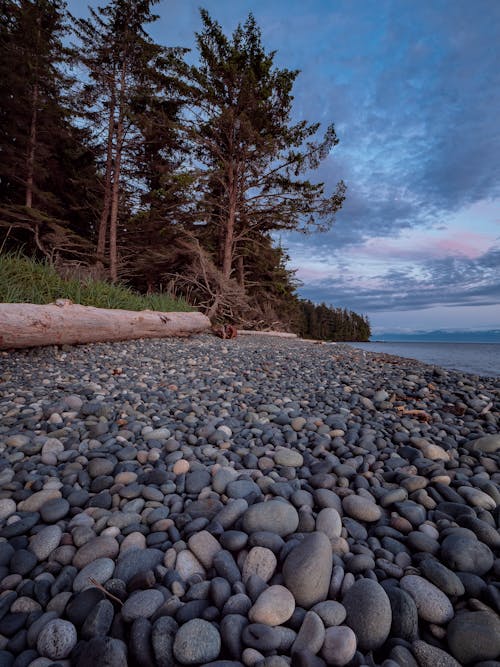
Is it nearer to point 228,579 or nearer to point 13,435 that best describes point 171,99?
point 13,435

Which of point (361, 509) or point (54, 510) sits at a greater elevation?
point (361, 509)

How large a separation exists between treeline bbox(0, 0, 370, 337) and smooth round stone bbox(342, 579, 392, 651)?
969 cm

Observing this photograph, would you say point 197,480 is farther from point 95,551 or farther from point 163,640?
point 163,640

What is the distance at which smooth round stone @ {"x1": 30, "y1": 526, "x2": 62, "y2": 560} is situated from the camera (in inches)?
48.7

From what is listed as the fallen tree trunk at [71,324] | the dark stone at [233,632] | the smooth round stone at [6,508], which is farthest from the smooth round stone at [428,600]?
the fallen tree trunk at [71,324]

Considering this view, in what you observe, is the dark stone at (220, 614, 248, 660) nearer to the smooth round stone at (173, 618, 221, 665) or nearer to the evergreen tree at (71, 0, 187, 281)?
the smooth round stone at (173, 618, 221, 665)

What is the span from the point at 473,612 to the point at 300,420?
1541 millimetres

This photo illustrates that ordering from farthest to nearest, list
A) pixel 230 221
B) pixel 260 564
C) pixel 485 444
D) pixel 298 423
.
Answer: pixel 230 221 < pixel 298 423 < pixel 485 444 < pixel 260 564

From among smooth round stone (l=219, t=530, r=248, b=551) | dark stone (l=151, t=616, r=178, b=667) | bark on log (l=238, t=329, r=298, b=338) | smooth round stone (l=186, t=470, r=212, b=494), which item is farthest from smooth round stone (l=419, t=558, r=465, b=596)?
bark on log (l=238, t=329, r=298, b=338)

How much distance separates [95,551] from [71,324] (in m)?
4.13

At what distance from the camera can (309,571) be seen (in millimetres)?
1084

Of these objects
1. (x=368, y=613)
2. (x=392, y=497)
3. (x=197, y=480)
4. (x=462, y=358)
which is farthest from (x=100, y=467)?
(x=462, y=358)

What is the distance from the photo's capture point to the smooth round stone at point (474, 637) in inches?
35.2

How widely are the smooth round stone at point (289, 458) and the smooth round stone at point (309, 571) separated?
72cm
